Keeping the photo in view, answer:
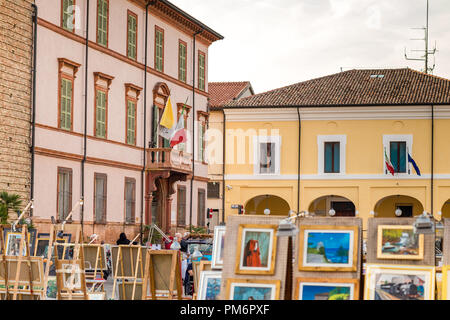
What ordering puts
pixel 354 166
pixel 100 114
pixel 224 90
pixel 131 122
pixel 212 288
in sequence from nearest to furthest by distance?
pixel 212 288, pixel 100 114, pixel 131 122, pixel 354 166, pixel 224 90

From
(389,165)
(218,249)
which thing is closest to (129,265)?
(218,249)

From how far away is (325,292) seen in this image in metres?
6.91

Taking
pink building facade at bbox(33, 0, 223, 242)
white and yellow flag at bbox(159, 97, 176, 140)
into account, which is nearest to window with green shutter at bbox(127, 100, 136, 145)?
pink building facade at bbox(33, 0, 223, 242)

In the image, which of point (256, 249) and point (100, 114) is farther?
point (100, 114)

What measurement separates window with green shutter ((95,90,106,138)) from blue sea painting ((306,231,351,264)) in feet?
74.0

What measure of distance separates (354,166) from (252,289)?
116 feet

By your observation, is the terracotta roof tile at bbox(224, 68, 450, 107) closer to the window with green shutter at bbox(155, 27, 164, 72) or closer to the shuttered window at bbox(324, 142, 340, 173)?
the shuttered window at bbox(324, 142, 340, 173)

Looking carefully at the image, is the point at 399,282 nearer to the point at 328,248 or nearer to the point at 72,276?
the point at 328,248

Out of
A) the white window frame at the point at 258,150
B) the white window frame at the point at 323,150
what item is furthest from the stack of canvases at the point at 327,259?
the white window frame at the point at 258,150

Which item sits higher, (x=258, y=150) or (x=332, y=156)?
(x=258, y=150)

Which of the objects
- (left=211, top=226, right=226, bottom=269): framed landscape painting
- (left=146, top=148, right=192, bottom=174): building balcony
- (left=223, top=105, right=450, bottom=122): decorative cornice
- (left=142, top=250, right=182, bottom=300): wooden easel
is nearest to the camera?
(left=211, top=226, right=226, bottom=269): framed landscape painting

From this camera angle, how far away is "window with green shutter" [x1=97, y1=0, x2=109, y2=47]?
29391 millimetres

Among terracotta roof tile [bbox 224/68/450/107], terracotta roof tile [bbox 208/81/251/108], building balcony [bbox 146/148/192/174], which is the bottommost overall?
building balcony [bbox 146/148/192/174]

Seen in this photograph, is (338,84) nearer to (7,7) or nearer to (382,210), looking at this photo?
(382,210)
